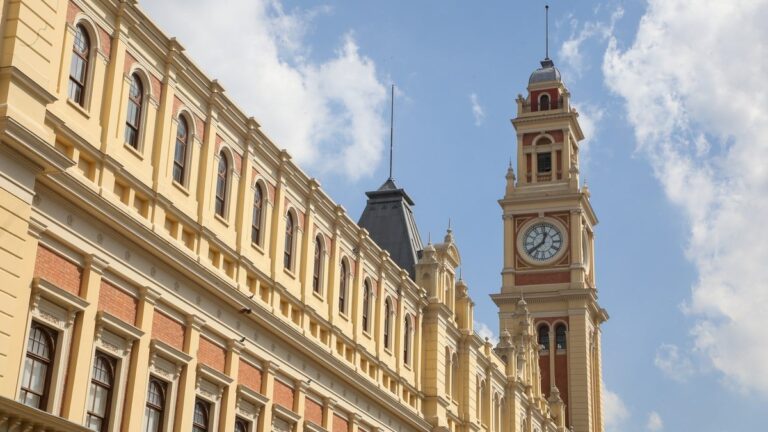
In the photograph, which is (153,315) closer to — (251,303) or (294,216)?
(251,303)

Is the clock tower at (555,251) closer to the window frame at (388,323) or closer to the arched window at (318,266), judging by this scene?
the window frame at (388,323)

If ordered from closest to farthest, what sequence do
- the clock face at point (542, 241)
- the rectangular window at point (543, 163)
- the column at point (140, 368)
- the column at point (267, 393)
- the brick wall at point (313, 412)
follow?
1. the column at point (140, 368)
2. the column at point (267, 393)
3. the brick wall at point (313, 412)
4. the clock face at point (542, 241)
5. the rectangular window at point (543, 163)

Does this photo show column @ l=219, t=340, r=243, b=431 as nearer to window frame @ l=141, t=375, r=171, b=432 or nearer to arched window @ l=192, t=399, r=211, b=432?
arched window @ l=192, t=399, r=211, b=432

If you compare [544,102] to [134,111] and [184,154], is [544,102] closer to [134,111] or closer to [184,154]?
[184,154]

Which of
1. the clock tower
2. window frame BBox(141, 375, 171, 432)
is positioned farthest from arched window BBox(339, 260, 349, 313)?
the clock tower

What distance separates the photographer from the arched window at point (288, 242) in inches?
1355

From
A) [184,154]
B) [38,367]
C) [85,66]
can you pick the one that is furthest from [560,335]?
[38,367]

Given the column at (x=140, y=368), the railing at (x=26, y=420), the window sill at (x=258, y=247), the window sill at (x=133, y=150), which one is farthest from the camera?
the window sill at (x=258, y=247)

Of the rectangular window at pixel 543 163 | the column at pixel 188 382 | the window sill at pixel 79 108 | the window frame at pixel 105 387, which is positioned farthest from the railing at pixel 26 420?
the rectangular window at pixel 543 163

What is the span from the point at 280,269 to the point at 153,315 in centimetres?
700

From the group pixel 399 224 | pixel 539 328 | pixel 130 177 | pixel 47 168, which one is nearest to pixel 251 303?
pixel 130 177

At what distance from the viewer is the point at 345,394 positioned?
37.0 meters

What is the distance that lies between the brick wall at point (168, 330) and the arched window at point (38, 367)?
3.66m

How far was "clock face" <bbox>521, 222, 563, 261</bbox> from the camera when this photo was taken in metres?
80.1
